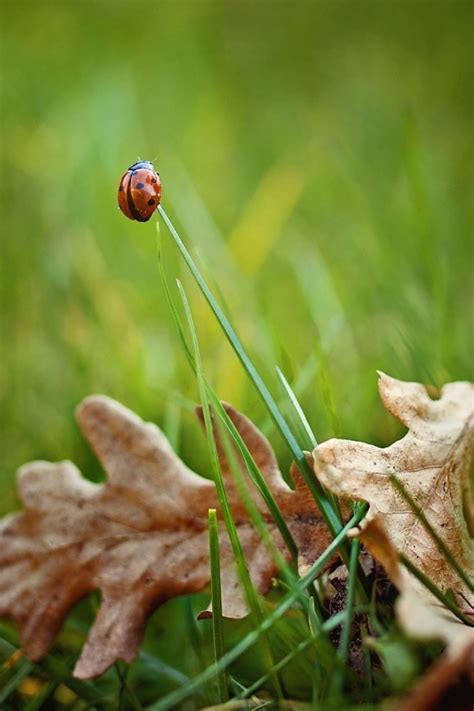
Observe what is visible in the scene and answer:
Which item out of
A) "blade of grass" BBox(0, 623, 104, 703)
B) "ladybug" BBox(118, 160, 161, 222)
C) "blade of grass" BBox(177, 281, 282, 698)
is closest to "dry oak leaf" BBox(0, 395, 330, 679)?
"blade of grass" BBox(0, 623, 104, 703)

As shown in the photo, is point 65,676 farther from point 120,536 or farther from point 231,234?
point 231,234

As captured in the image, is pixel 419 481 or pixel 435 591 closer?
pixel 435 591

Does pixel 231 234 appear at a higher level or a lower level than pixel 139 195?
higher

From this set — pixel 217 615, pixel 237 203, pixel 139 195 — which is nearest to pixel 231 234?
pixel 237 203

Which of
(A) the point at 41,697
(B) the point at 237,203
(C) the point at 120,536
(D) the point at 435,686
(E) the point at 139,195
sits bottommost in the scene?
(D) the point at 435,686

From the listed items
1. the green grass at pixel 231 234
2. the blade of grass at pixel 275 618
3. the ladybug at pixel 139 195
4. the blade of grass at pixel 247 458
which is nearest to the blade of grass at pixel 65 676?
the green grass at pixel 231 234

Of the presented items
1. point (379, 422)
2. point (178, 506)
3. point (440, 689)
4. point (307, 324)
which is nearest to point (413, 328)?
point (379, 422)

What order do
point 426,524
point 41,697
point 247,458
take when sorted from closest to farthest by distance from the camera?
point 426,524, point 247,458, point 41,697
